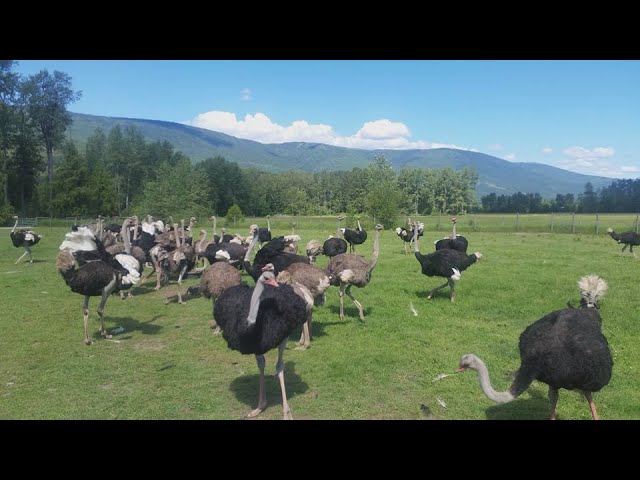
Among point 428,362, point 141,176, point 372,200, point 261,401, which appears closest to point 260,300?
point 261,401

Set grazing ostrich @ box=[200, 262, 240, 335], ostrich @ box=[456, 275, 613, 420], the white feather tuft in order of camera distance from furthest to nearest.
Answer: the white feather tuft < grazing ostrich @ box=[200, 262, 240, 335] < ostrich @ box=[456, 275, 613, 420]

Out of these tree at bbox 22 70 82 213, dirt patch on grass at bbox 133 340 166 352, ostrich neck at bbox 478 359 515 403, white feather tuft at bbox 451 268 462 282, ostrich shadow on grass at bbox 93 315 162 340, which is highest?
tree at bbox 22 70 82 213

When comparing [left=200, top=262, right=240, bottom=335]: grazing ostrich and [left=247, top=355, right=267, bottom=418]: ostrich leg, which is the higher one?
[left=200, top=262, right=240, bottom=335]: grazing ostrich

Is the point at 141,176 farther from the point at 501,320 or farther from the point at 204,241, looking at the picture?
the point at 501,320

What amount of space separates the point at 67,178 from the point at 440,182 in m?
70.4

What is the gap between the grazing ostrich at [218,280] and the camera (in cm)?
956

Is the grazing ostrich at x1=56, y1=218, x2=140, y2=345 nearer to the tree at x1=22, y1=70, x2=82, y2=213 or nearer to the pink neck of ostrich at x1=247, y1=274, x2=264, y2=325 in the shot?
the pink neck of ostrich at x1=247, y1=274, x2=264, y2=325

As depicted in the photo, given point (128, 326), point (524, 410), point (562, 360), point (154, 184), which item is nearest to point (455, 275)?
point (524, 410)

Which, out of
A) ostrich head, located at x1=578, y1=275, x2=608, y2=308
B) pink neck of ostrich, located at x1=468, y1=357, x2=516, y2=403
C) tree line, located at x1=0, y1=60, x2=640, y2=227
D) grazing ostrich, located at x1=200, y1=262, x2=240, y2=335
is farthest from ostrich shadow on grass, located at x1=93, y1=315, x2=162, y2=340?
tree line, located at x1=0, y1=60, x2=640, y2=227

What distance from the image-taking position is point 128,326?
416 inches

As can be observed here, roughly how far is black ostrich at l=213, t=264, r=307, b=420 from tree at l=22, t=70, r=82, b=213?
60.8m

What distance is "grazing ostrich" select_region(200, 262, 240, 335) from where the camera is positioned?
9562 millimetres

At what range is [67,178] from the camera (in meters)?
57.6
